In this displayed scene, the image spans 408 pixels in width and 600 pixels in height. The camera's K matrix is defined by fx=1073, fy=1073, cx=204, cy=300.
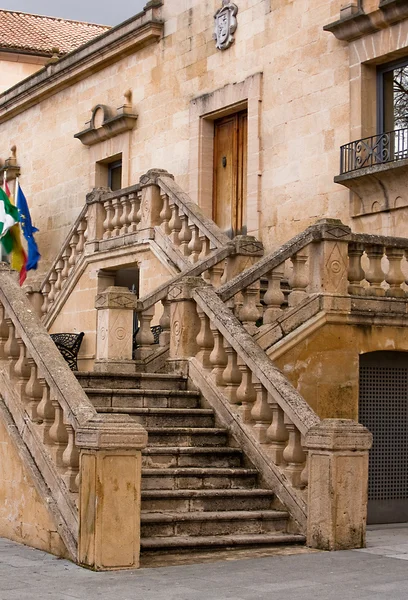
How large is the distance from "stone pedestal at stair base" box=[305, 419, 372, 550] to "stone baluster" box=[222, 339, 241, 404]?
1666 millimetres

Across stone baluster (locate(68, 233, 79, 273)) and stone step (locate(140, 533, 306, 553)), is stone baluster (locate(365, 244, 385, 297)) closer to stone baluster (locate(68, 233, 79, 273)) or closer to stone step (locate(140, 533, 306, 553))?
stone step (locate(140, 533, 306, 553))

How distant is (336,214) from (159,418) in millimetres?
5314

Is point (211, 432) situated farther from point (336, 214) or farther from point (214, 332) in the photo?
point (336, 214)

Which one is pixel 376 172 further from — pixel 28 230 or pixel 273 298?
pixel 28 230

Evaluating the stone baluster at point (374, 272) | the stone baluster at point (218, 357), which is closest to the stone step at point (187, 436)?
the stone baluster at point (218, 357)

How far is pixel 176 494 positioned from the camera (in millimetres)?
9727

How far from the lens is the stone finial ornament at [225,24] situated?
17953 millimetres

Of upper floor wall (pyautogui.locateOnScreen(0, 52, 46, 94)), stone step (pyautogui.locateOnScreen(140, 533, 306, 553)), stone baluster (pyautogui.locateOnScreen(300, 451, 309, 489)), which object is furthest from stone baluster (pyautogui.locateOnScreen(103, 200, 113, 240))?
upper floor wall (pyautogui.locateOnScreen(0, 52, 46, 94))

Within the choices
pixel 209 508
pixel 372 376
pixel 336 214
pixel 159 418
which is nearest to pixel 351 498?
pixel 209 508

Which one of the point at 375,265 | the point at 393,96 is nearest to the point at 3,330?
the point at 375,265

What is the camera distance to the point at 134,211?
1673 centimetres

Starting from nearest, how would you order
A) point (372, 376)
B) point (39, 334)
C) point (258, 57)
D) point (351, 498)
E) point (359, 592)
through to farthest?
point (359, 592)
point (351, 498)
point (39, 334)
point (372, 376)
point (258, 57)

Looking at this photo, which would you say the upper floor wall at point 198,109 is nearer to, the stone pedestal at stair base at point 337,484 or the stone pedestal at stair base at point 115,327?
the stone pedestal at stair base at point 115,327

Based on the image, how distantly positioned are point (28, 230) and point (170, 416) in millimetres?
11979
